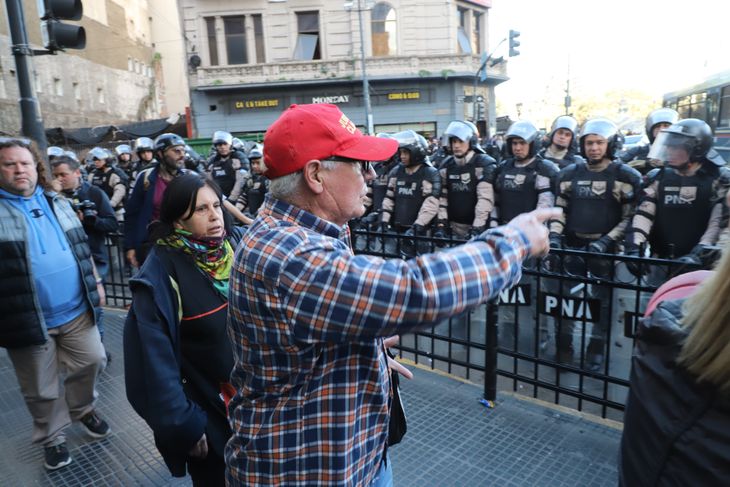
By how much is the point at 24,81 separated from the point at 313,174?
15.4 ft

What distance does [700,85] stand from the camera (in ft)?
57.1

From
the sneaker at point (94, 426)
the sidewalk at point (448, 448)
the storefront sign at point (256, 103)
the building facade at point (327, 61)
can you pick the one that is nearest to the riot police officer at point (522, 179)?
the sidewalk at point (448, 448)

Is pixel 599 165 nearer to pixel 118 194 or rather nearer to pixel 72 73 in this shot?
pixel 118 194

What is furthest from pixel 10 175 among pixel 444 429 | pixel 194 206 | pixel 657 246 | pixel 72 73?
pixel 72 73

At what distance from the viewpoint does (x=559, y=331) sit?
4.44 meters

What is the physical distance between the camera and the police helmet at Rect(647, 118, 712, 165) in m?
5.34

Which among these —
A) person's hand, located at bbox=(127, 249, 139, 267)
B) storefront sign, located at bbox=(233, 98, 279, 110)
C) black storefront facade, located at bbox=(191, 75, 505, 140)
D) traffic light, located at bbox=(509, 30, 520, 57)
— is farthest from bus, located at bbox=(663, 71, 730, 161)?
storefront sign, located at bbox=(233, 98, 279, 110)

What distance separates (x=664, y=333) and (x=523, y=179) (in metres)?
5.92

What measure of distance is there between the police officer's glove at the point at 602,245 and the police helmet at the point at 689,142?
103 cm

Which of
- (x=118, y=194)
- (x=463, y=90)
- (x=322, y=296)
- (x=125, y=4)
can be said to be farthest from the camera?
(x=125, y=4)

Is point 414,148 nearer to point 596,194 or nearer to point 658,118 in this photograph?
point 596,194

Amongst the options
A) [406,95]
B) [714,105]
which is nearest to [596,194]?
[714,105]

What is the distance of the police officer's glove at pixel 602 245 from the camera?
5039 mm

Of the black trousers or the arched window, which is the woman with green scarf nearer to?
the black trousers
